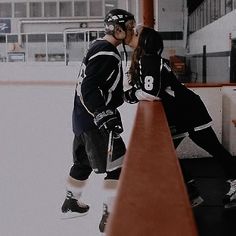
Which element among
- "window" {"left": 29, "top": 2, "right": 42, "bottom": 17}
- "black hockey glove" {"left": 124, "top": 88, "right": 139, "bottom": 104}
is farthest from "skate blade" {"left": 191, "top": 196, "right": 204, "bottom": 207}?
"window" {"left": 29, "top": 2, "right": 42, "bottom": 17}

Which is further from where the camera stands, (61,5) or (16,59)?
(61,5)

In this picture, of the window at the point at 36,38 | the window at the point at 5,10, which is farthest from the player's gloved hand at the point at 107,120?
the window at the point at 5,10

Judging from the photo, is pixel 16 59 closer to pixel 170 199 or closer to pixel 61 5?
pixel 61 5

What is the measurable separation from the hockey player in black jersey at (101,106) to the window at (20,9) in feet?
43.8

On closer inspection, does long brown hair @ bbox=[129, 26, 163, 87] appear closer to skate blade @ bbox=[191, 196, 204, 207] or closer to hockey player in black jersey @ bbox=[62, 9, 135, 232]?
hockey player in black jersey @ bbox=[62, 9, 135, 232]

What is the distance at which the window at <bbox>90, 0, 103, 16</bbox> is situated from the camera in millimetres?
14516

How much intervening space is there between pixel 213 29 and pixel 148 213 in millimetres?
8617

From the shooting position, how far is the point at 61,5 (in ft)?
48.5

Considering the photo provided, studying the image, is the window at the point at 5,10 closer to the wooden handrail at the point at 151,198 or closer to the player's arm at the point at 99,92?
the player's arm at the point at 99,92

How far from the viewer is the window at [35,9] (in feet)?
48.4

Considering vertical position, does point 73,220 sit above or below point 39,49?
below

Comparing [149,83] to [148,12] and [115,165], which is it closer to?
[115,165]

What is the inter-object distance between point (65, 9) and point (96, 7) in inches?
42.7

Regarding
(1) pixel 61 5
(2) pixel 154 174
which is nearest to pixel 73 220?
(2) pixel 154 174
